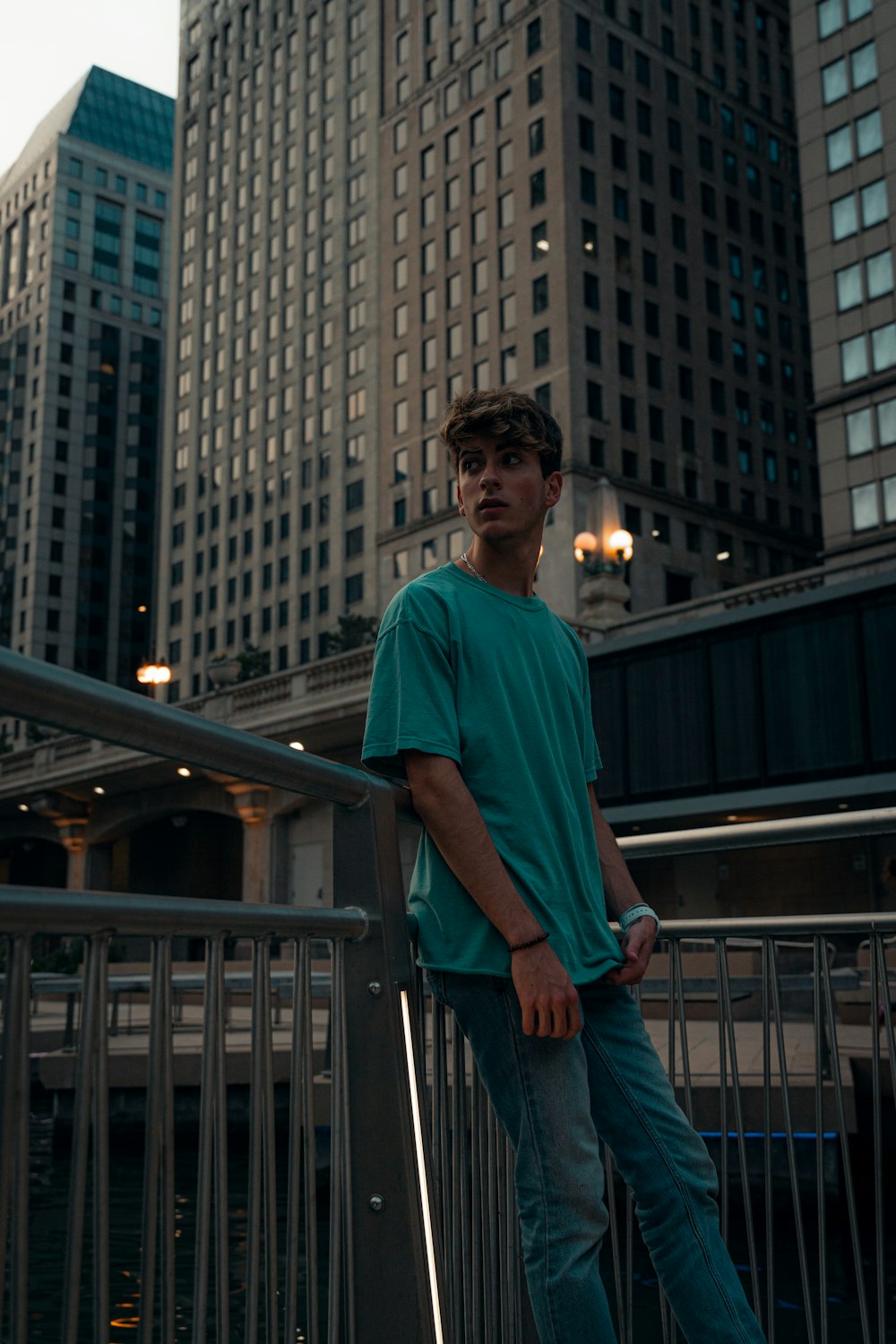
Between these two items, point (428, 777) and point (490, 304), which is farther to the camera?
point (490, 304)

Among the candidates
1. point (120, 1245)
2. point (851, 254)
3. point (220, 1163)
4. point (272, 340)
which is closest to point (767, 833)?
point (220, 1163)

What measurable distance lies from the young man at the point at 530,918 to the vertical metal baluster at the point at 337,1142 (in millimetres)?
188

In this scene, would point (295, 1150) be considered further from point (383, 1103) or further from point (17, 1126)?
point (17, 1126)

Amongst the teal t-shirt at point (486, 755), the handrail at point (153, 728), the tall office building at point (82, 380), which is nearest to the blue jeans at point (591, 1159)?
the teal t-shirt at point (486, 755)

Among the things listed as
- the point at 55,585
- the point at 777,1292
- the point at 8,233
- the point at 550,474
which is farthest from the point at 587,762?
the point at 8,233

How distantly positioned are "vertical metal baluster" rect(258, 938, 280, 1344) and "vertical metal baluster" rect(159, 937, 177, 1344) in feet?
0.81

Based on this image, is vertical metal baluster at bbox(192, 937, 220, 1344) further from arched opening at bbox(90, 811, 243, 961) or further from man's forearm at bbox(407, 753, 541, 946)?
arched opening at bbox(90, 811, 243, 961)

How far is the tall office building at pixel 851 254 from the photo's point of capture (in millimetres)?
39656

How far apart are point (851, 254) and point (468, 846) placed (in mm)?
44242

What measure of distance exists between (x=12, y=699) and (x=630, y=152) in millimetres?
66207

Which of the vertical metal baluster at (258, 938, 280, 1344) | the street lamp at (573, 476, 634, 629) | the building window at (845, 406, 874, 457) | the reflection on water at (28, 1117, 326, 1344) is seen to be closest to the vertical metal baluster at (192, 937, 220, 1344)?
the vertical metal baluster at (258, 938, 280, 1344)

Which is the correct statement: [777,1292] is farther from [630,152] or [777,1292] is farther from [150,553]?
[150,553]

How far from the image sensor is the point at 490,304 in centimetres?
6056

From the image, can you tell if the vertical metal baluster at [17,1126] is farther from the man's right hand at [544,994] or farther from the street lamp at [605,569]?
the street lamp at [605,569]
